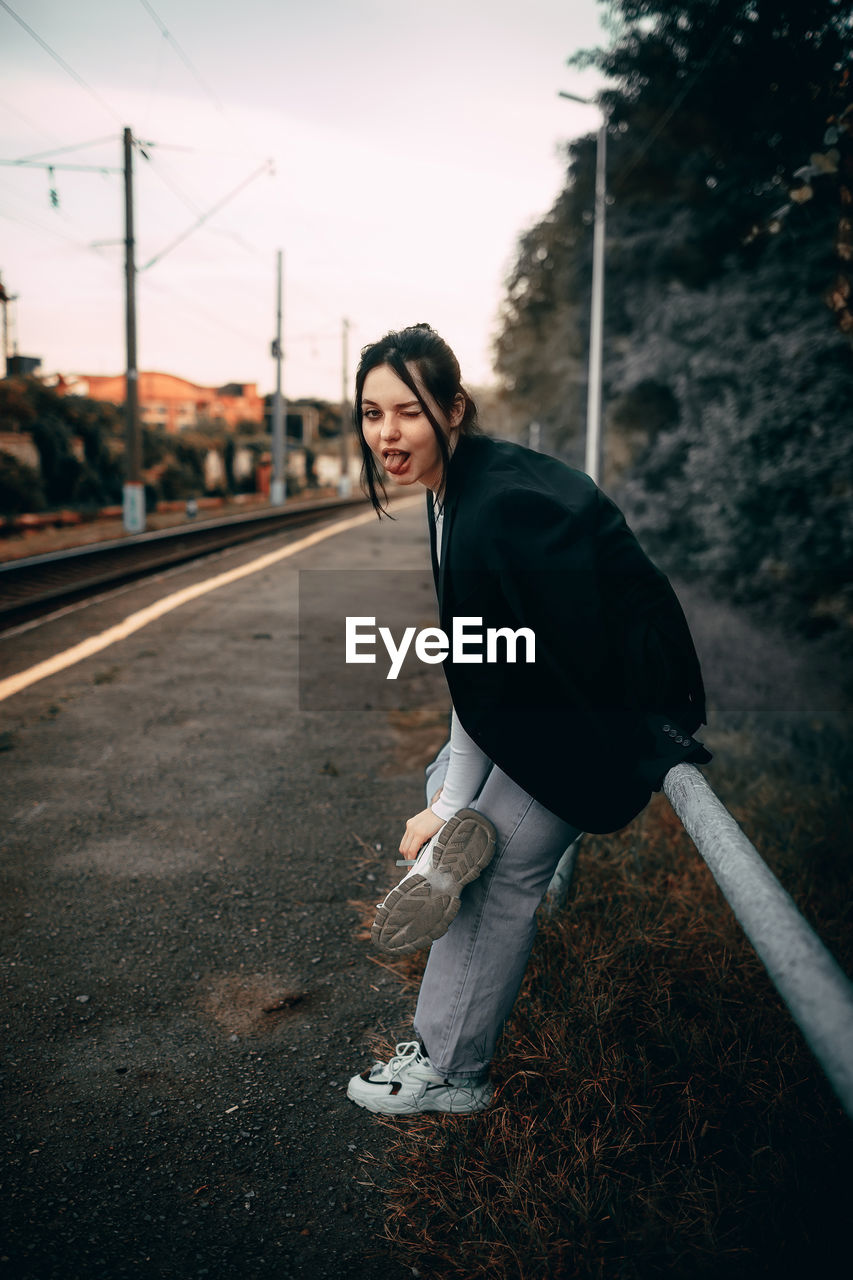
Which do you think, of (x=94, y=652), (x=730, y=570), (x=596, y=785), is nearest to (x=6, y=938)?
(x=596, y=785)

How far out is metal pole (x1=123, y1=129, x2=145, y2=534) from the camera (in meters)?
17.8

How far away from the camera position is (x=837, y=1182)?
1.64 meters

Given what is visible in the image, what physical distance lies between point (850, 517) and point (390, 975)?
7.71 m

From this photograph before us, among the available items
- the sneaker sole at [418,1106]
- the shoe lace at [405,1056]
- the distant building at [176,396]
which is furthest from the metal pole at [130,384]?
the distant building at [176,396]

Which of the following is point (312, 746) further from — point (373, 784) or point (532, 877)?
point (532, 877)

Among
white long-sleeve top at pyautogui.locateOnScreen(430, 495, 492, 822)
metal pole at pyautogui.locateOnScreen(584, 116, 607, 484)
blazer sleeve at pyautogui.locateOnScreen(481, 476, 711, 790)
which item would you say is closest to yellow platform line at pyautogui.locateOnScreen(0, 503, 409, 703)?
white long-sleeve top at pyautogui.locateOnScreen(430, 495, 492, 822)

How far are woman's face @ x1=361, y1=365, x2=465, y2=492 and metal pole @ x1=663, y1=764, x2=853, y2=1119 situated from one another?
1.00 m

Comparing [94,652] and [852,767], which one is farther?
[94,652]

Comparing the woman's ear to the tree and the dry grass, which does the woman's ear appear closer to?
the dry grass

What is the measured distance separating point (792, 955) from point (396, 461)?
126 centimetres

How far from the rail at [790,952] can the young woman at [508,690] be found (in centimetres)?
39

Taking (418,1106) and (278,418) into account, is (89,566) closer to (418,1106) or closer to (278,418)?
(418,1106)

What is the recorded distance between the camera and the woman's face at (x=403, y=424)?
5.88 ft

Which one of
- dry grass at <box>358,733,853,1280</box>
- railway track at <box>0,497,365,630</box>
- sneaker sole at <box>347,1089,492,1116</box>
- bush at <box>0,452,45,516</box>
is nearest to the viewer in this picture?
dry grass at <box>358,733,853,1280</box>
